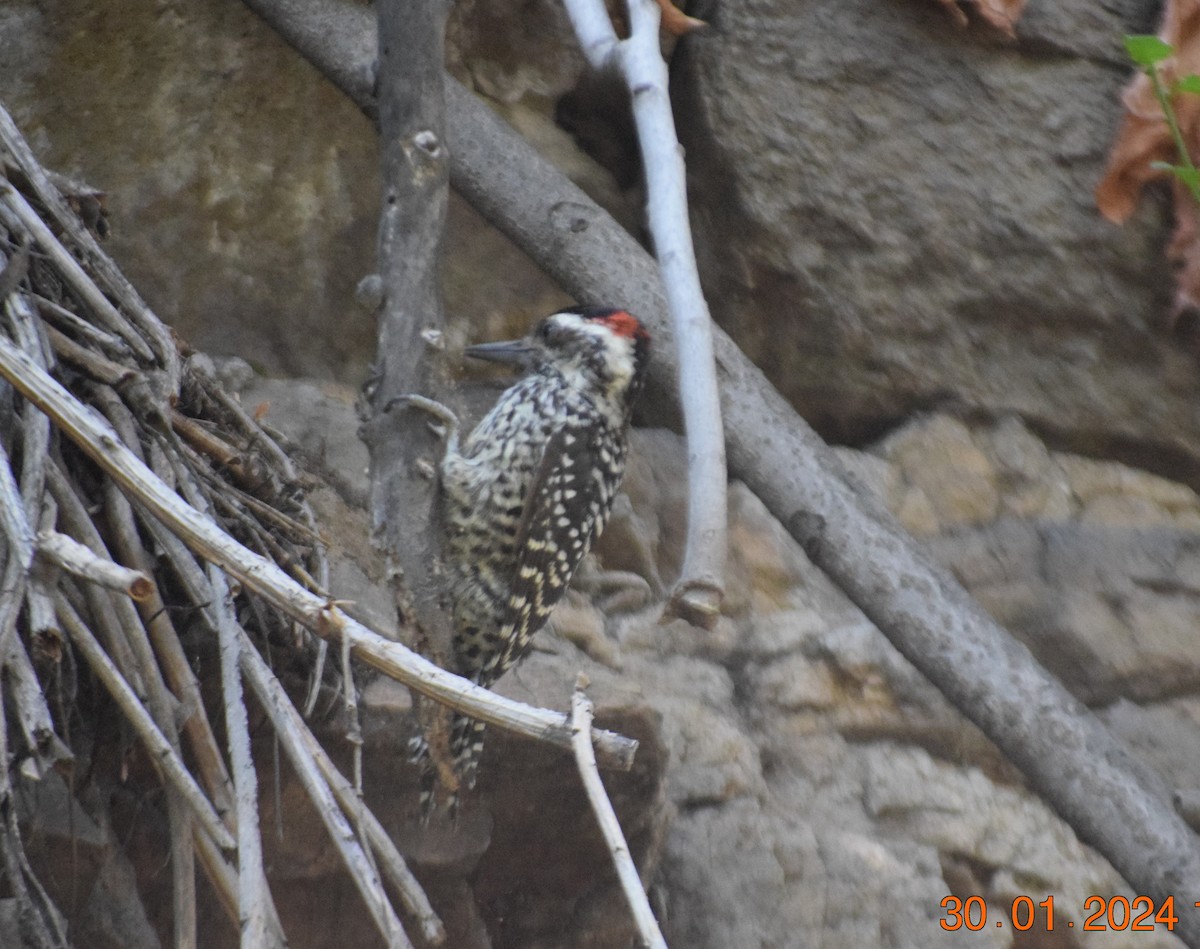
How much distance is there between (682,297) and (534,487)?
0.91m

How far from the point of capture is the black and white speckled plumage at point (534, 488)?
3.15 metres

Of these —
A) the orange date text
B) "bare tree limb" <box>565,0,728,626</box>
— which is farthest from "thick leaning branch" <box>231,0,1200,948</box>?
the orange date text

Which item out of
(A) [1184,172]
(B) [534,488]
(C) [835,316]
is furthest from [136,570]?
(A) [1184,172]

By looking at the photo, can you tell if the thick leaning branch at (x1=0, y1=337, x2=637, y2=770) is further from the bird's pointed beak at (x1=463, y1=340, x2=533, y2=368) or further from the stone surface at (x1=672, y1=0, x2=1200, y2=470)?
the stone surface at (x1=672, y1=0, x2=1200, y2=470)

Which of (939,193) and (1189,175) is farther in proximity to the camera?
(939,193)

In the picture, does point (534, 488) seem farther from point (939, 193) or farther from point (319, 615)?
point (939, 193)

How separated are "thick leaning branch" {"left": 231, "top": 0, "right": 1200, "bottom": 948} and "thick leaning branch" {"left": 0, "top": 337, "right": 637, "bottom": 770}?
1.20 metres

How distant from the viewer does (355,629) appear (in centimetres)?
186

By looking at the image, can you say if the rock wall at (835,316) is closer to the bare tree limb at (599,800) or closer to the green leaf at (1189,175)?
the green leaf at (1189,175)

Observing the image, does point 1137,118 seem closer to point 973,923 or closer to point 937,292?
point 937,292

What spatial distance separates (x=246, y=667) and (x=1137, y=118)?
266 cm

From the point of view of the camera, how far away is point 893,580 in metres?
2.97

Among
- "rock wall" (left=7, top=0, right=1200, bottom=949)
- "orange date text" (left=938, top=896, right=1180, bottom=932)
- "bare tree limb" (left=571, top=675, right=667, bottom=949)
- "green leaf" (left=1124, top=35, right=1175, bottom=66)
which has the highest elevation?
"green leaf" (left=1124, top=35, right=1175, bottom=66)

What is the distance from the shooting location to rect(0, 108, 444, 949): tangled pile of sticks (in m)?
2.08
